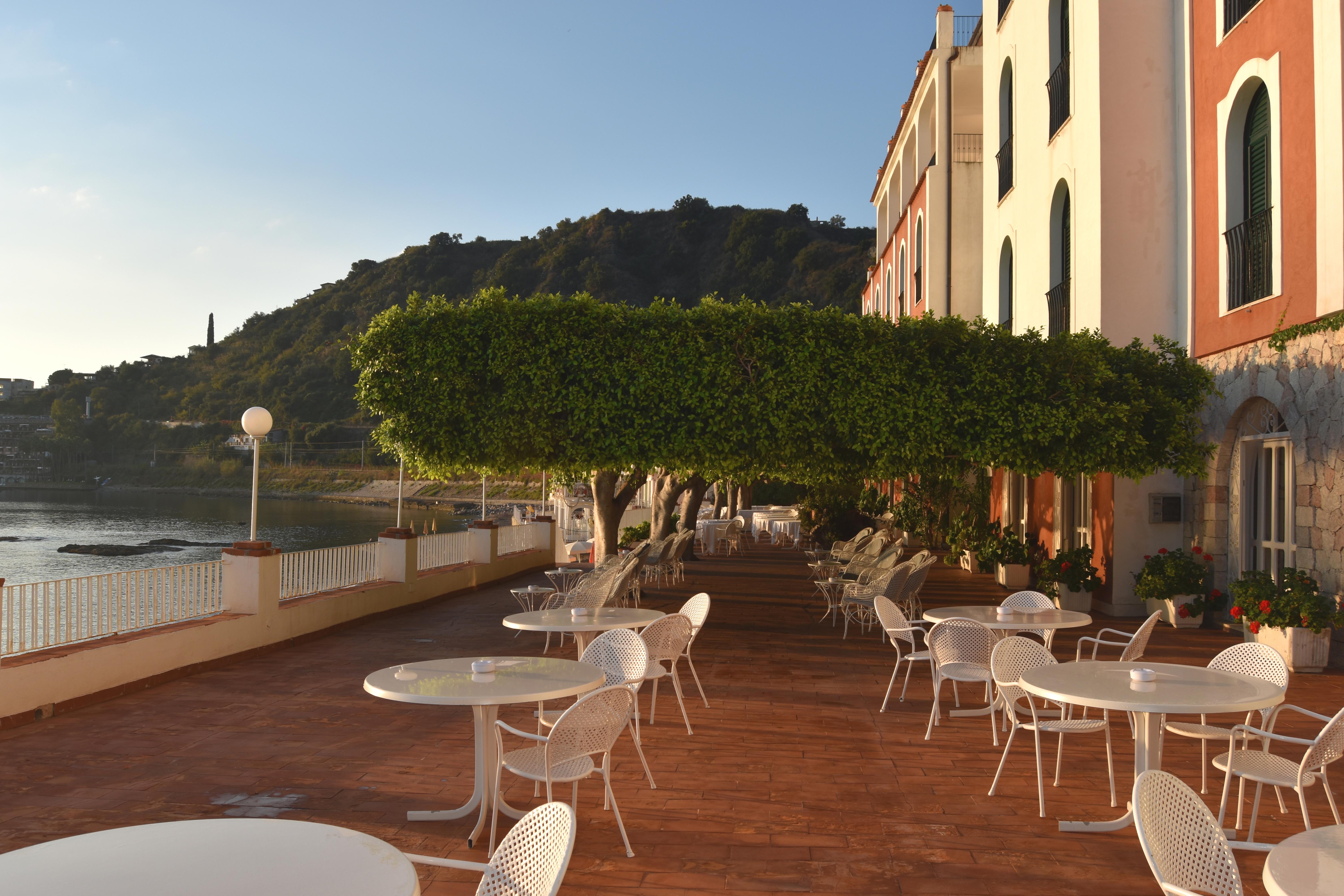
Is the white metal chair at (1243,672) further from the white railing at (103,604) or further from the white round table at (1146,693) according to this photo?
the white railing at (103,604)

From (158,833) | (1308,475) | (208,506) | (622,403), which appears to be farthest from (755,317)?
(208,506)

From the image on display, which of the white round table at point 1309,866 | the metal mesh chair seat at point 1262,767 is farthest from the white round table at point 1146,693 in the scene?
the white round table at point 1309,866

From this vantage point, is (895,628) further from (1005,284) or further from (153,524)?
(153,524)

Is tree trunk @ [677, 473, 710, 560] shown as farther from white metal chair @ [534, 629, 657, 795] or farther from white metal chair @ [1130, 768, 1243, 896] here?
white metal chair @ [1130, 768, 1243, 896]

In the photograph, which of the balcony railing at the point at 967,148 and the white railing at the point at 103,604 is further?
the balcony railing at the point at 967,148

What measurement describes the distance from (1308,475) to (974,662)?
482 centimetres

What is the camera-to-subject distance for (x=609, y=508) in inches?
521

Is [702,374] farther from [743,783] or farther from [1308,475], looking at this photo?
[1308,475]

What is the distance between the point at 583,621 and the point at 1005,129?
13.1m

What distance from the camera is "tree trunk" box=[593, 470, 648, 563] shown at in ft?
42.6

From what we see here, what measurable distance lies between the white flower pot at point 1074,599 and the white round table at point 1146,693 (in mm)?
7219

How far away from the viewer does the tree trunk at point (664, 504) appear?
16.4 metres

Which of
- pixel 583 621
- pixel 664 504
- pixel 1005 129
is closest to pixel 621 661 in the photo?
pixel 583 621

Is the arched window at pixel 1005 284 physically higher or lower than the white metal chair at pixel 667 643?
higher
